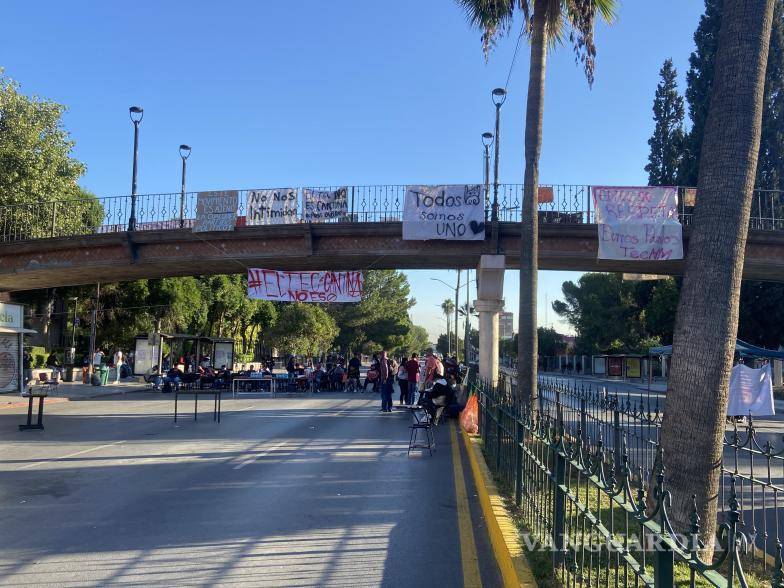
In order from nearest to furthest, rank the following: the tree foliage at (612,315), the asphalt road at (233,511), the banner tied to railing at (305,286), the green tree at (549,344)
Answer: the asphalt road at (233,511) < the banner tied to railing at (305,286) < the tree foliage at (612,315) < the green tree at (549,344)

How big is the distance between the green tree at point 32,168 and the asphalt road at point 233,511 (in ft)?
46.6

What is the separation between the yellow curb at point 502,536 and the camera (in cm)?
525

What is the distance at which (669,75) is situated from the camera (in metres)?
53.0

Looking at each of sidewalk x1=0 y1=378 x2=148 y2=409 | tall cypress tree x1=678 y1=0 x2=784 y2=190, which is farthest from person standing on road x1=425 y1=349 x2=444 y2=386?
tall cypress tree x1=678 y1=0 x2=784 y2=190

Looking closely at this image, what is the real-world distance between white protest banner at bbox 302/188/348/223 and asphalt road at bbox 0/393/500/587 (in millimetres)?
9242

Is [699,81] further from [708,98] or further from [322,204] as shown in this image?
[322,204]

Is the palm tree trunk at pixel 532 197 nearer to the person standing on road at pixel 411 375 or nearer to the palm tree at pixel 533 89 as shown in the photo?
the palm tree at pixel 533 89

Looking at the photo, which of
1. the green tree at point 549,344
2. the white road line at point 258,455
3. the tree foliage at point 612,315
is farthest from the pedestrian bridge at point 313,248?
the green tree at point 549,344

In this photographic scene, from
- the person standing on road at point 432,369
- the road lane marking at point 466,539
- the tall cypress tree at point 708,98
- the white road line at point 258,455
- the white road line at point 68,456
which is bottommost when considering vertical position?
the white road line at point 68,456

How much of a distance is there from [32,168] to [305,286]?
44.2 feet

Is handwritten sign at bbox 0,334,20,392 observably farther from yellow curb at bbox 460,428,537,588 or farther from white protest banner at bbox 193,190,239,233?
yellow curb at bbox 460,428,537,588

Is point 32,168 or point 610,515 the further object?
point 32,168

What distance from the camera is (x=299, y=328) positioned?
53062 mm

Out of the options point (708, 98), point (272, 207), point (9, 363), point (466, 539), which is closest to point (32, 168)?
point (9, 363)
